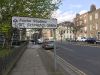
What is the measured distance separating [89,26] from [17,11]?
8646 cm

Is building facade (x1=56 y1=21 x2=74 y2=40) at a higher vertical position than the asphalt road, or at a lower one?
higher

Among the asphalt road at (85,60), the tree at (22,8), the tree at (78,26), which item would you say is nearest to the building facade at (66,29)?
the tree at (78,26)

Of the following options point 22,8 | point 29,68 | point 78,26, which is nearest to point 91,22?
point 78,26

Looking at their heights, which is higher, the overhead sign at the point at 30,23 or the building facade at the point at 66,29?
the building facade at the point at 66,29

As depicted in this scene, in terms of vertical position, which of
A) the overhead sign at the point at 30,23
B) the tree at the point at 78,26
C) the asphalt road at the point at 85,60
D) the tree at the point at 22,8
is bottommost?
the asphalt road at the point at 85,60

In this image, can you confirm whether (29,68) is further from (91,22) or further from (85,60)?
(91,22)

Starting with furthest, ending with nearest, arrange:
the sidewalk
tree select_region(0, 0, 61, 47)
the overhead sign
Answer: tree select_region(0, 0, 61, 47) < the sidewalk < the overhead sign

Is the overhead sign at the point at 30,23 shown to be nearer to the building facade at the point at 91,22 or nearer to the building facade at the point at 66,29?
the building facade at the point at 91,22

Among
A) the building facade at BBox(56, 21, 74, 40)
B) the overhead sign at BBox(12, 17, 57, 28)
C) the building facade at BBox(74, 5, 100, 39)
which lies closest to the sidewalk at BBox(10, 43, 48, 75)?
the overhead sign at BBox(12, 17, 57, 28)

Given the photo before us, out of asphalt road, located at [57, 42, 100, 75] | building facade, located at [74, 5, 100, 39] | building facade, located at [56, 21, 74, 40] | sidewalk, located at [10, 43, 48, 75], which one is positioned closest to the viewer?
sidewalk, located at [10, 43, 48, 75]

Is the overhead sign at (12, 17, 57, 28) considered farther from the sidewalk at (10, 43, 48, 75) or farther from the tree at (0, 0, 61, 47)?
the tree at (0, 0, 61, 47)

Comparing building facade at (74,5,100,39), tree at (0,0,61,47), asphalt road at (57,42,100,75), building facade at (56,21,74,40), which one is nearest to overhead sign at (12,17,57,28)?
asphalt road at (57,42,100,75)

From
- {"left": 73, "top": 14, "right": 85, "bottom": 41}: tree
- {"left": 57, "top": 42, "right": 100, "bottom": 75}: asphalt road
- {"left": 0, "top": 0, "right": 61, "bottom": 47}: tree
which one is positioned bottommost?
{"left": 57, "top": 42, "right": 100, "bottom": 75}: asphalt road

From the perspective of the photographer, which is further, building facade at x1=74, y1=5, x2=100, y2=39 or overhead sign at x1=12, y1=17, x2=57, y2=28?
building facade at x1=74, y1=5, x2=100, y2=39
